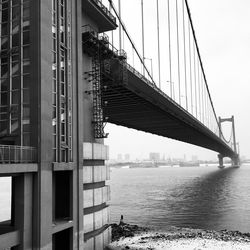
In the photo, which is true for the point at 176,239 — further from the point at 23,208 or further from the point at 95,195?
the point at 23,208

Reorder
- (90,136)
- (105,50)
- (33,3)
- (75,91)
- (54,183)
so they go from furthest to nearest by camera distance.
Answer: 1. (105,50)
2. (90,136)
3. (75,91)
4. (54,183)
5. (33,3)

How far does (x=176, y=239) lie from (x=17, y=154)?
26471 millimetres

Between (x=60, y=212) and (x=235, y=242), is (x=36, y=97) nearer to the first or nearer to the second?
(x=60, y=212)

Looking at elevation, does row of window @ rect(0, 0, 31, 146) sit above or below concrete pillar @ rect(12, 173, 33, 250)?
above

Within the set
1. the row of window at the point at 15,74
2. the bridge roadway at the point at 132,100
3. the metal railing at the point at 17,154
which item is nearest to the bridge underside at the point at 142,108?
the bridge roadway at the point at 132,100

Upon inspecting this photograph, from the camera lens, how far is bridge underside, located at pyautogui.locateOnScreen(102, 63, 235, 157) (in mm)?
42594

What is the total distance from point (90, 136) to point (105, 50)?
8.32 metres

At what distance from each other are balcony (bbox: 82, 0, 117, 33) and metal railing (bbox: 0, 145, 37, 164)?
14.3 m

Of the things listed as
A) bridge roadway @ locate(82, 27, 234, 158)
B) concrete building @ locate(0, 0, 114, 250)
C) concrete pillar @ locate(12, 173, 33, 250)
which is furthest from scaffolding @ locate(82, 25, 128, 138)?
concrete pillar @ locate(12, 173, 33, 250)

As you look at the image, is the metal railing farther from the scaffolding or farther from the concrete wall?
the scaffolding

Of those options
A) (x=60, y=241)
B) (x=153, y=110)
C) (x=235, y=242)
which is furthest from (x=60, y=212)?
(x=153, y=110)

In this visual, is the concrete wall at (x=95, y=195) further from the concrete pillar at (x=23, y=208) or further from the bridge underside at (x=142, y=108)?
the concrete pillar at (x=23, y=208)

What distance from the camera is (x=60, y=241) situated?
83.4 ft

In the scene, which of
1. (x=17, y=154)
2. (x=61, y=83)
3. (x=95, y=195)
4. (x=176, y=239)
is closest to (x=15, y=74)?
(x=61, y=83)
